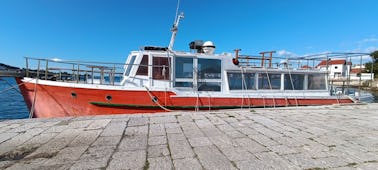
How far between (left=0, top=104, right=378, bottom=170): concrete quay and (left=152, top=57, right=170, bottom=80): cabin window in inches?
96.2

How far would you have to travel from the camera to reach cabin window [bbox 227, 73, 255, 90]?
711cm

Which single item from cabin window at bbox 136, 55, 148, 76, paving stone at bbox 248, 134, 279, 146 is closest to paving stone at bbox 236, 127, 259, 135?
paving stone at bbox 248, 134, 279, 146

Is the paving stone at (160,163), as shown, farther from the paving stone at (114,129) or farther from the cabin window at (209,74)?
the cabin window at (209,74)

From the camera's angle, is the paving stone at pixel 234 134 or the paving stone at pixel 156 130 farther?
the paving stone at pixel 156 130

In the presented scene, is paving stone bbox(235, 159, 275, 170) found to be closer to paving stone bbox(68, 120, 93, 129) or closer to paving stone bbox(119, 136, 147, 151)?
paving stone bbox(119, 136, 147, 151)

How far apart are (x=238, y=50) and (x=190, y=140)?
17.8 feet

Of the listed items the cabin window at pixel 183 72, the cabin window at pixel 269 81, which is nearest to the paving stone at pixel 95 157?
the cabin window at pixel 183 72

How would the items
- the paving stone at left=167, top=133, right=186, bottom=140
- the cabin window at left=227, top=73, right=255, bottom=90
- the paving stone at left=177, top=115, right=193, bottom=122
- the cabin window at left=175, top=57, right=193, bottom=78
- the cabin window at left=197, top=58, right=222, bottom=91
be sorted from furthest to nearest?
the cabin window at left=227, top=73, right=255, bottom=90
the cabin window at left=197, top=58, right=222, bottom=91
the cabin window at left=175, top=57, right=193, bottom=78
the paving stone at left=177, top=115, right=193, bottom=122
the paving stone at left=167, top=133, right=186, bottom=140

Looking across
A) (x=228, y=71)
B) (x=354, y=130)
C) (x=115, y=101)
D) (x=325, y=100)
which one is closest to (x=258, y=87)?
(x=228, y=71)

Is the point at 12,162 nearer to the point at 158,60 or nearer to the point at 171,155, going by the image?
the point at 171,155

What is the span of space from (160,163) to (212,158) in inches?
25.9

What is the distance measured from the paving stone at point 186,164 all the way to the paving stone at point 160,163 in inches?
2.9

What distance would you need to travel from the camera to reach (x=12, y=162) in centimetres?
212

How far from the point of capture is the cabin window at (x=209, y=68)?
6.78 meters
